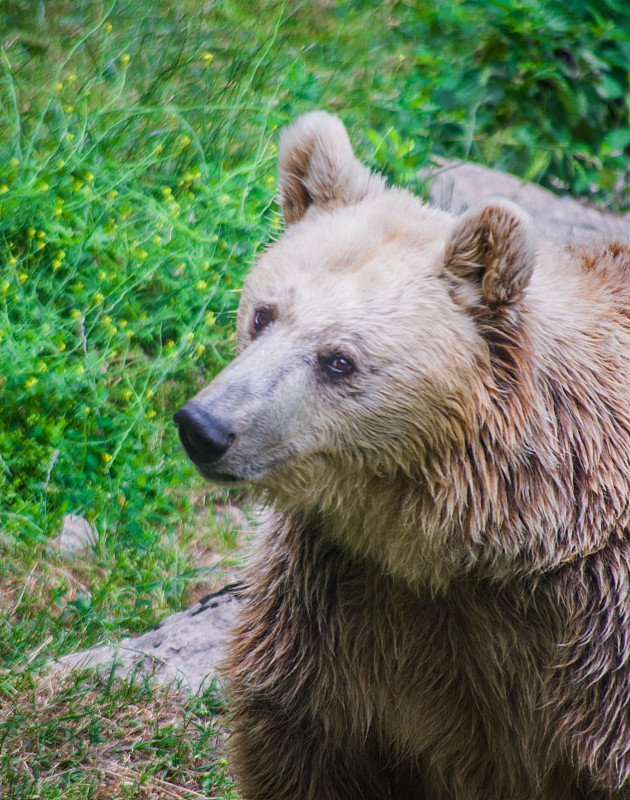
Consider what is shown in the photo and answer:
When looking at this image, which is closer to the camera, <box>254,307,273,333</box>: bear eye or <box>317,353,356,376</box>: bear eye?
<box>317,353,356,376</box>: bear eye

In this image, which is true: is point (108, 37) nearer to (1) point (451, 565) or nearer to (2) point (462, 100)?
(2) point (462, 100)

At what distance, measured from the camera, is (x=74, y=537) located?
524cm

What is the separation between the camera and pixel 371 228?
3336mm

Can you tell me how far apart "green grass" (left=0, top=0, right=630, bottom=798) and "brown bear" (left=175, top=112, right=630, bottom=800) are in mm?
1354

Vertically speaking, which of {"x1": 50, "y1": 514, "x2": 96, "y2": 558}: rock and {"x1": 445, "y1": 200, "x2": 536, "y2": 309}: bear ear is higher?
{"x1": 445, "y1": 200, "x2": 536, "y2": 309}: bear ear

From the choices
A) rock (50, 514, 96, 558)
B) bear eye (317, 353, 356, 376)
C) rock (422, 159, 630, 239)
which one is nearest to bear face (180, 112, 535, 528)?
bear eye (317, 353, 356, 376)

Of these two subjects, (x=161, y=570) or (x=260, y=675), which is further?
(x=161, y=570)

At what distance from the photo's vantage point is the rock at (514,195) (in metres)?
7.54

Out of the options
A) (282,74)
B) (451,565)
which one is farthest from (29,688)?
(282,74)

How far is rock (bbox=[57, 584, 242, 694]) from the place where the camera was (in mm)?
4555

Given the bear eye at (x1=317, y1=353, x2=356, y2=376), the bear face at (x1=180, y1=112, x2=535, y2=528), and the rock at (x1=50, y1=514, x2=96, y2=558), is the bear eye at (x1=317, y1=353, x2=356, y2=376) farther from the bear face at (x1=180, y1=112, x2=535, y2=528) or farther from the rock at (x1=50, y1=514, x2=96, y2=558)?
the rock at (x1=50, y1=514, x2=96, y2=558)

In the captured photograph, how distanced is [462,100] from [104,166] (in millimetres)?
3692

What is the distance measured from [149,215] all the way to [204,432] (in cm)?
367

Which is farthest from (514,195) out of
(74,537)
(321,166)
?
(321,166)
